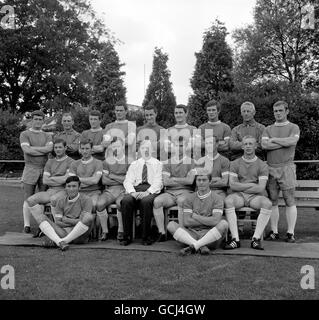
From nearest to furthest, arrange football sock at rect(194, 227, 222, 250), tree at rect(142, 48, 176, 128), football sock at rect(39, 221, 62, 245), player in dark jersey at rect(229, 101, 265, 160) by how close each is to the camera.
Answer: football sock at rect(194, 227, 222, 250) → football sock at rect(39, 221, 62, 245) → player in dark jersey at rect(229, 101, 265, 160) → tree at rect(142, 48, 176, 128)

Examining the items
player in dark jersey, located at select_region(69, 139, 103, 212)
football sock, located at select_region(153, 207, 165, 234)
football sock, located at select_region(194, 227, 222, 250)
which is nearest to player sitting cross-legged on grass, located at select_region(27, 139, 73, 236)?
player in dark jersey, located at select_region(69, 139, 103, 212)

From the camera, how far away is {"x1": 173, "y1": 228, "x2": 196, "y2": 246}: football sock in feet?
18.8

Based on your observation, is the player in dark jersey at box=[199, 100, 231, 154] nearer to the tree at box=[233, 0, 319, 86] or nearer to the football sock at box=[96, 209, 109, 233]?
the football sock at box=[96, 209, 109, 233]

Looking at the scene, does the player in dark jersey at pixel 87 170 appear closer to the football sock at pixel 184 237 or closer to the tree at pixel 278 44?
the football sock at pixel 184 237

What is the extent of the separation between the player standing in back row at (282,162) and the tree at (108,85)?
15623 millimetres

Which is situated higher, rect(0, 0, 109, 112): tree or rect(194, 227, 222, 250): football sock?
rect(0, 0, 109, 112): tree

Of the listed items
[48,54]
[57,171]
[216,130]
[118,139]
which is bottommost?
[57,171]

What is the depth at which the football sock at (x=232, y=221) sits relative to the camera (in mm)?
6063

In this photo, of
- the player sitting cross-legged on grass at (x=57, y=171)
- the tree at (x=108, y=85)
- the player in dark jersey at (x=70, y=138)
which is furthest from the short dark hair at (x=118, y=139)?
the tree at (x=108, y=85)

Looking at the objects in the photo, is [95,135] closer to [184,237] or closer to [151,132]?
[151,132]

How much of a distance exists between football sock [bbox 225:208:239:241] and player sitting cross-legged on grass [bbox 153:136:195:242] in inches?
27.3

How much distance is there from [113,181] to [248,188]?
6.93 feet

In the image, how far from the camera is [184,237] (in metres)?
5.78

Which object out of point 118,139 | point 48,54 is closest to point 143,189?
point 118,139
